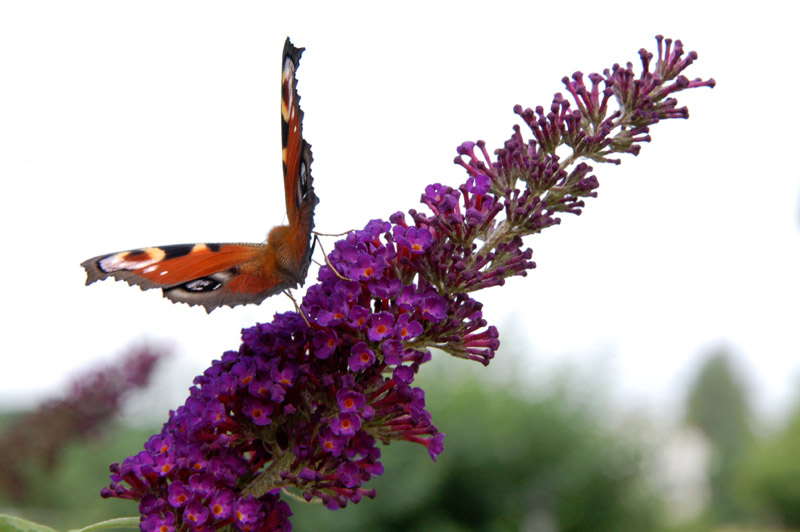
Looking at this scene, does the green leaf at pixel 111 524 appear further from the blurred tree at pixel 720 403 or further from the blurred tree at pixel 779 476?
the blurred tree at pixel 720 403

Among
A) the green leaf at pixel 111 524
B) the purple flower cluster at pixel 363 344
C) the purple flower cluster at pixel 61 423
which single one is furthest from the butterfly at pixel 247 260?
the purple flower cluster at pixel 61 423

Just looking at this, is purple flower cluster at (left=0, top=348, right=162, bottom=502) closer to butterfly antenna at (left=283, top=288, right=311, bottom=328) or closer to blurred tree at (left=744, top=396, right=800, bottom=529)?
butterfly antenna at (left=283, top=288, right=311, bottom=328)

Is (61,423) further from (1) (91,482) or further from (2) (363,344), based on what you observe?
(1) (91,482)

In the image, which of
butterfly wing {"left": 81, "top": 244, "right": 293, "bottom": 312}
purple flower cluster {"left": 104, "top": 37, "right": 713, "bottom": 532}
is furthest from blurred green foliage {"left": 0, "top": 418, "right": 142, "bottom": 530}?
purple flower cluster {"left": 104, "top": 37, "right": 713, "bottom": 532}

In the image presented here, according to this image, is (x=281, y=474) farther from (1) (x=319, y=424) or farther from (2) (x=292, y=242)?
(2) (x=292, y=242)

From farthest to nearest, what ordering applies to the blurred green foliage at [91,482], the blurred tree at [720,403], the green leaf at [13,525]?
the blurred tree at [720,403], the blurred green foliage at [91,482], the green leaf at [13,525]

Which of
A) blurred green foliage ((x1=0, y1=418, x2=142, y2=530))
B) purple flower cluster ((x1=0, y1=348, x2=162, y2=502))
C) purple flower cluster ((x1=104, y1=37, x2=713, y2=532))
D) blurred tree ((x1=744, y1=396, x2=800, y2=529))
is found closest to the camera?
purple flower cluster ((x1=104, y1=37, x2=713, y2=532))

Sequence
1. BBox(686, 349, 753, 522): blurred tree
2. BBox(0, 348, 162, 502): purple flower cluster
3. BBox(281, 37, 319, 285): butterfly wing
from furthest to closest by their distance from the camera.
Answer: BBox(686, 349, 753, 522): blurred tree → BBox(0, 348, 162, 502): purple flower cluster → BBox(281, 37, 319, 285): butterfly wing

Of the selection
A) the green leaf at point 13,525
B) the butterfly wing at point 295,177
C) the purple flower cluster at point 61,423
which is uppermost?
the butterfly wing at point 295,177
